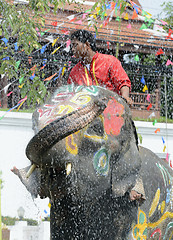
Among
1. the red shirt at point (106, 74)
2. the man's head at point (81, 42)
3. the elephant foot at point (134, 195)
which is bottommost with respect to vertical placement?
the elephant foot at point (134, 195)

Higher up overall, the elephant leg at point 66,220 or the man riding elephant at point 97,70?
the man riding elephant at point 97,70

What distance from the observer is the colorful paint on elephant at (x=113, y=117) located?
301 centimetres

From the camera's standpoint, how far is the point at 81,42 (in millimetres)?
3396

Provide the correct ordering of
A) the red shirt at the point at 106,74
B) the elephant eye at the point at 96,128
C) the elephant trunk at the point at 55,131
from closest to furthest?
the elephant trunk at the point at 55,131 → the elephant eye at the point at 96,128 → the red shirt at the point at 106,74

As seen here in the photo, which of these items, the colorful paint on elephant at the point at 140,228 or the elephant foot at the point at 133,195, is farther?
the colorful paint on elephant at the point at 140,228

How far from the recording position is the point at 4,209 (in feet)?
30.9

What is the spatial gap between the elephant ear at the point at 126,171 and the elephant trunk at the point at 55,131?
52 centimetres

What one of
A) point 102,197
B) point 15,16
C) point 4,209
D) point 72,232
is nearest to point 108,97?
point 102,197

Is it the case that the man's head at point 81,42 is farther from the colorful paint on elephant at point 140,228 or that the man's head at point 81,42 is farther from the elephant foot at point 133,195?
the colorful paint on elephant at point 140,228

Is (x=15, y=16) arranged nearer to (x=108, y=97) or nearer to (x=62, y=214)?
(x=108, y=97)

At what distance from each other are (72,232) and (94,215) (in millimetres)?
177

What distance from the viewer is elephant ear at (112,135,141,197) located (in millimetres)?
3043

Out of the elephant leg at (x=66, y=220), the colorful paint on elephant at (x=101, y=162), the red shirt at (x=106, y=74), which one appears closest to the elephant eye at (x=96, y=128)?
the colorful paint on elephant at (x=101, y=162)

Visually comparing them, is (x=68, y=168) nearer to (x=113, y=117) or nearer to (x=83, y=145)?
(x=83, y=145)
